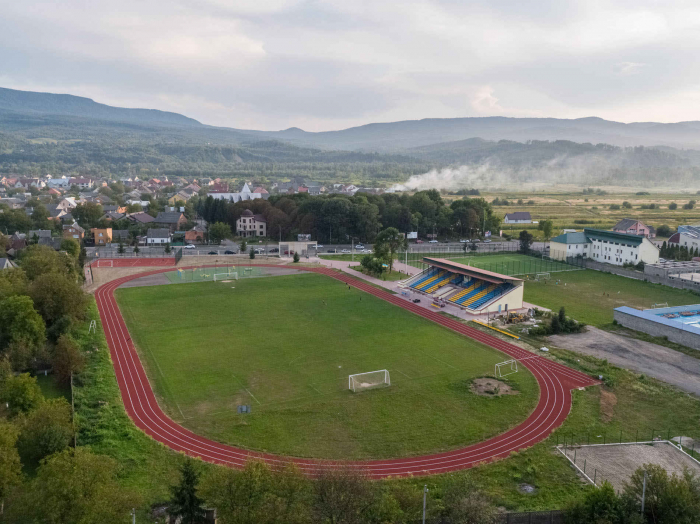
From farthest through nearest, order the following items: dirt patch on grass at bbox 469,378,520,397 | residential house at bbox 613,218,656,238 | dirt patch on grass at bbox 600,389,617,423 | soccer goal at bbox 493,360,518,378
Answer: residential house at bbox 613,218,656,238, soccer goal at bbox 493,360,518,378, dirt patch on grass at bbox 469,378,520,397, dirt patch on grass at bbox 600,389,617,423

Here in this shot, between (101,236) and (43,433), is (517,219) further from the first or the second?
(43,433)

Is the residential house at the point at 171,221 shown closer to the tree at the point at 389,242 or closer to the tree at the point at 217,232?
the tree at the point at 217,232

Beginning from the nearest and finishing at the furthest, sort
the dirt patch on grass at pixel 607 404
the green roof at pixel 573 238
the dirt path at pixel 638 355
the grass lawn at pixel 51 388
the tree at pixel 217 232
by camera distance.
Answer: the dirt patch on grass at pixel 607 404, the grass lawn at pixel 51 388, the dirt path at pixel 638 355, the green roof at pixel 573 238, the tree at pixel 217 232

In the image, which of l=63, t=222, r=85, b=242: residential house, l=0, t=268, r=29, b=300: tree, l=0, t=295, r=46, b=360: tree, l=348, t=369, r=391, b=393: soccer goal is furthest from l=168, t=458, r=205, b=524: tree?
l=63, t=222, r=85, b=242: residential house

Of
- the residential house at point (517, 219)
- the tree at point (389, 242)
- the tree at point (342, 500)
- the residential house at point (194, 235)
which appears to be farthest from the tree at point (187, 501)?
the residential house at point (517, 219)

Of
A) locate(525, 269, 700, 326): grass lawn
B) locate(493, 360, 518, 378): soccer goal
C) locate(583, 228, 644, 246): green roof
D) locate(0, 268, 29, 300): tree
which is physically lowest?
locate(493, 360, 518, 378): soccer goal

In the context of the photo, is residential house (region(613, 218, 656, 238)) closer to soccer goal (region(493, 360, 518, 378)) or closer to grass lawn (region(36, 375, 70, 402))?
soccer goal (region(493, 360, 518, 378))

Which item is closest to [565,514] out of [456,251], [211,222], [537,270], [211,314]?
[211,314]
